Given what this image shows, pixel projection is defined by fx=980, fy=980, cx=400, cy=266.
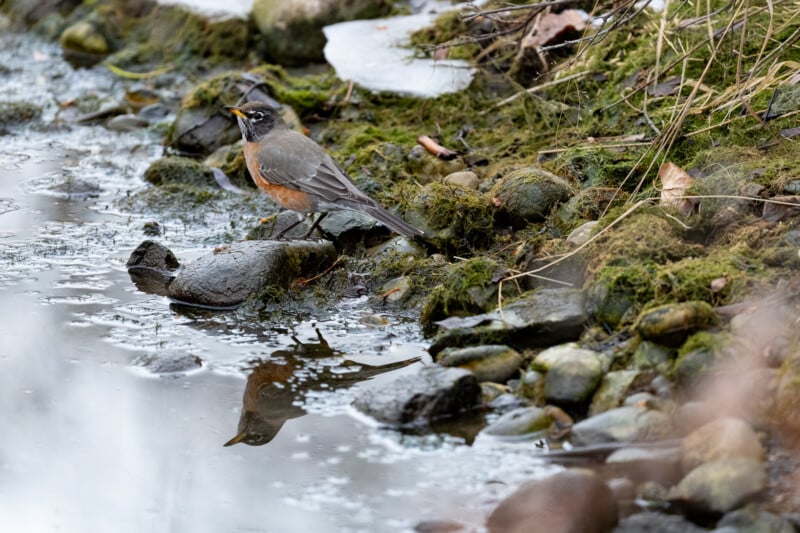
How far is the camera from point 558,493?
12.6ft

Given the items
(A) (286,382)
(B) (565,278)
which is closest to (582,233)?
(B) (565,278)

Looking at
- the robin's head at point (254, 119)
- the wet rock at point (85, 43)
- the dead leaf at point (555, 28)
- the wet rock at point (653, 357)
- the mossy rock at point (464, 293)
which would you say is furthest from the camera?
the wet rock at point (85, 43)

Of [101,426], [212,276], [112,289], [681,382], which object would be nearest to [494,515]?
[681,382]

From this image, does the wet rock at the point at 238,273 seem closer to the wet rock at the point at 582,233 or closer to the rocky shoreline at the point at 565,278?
the rocky shoreline at the point at 565,278

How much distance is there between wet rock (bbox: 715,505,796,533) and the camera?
3520mm

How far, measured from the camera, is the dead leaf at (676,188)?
5.79 meters

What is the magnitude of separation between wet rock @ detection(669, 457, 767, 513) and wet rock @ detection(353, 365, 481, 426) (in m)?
1.17

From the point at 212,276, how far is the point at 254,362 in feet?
3.19

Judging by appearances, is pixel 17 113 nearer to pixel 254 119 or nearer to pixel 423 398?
pixel 254 119

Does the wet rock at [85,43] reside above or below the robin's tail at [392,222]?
below

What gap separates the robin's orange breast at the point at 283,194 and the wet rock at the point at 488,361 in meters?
2.41

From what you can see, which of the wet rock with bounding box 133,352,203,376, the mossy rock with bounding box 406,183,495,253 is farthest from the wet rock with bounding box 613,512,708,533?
the mossy rock with bounding box 406,183,495,253

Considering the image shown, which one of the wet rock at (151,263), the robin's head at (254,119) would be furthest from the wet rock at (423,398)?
the robin's head at (254,119)

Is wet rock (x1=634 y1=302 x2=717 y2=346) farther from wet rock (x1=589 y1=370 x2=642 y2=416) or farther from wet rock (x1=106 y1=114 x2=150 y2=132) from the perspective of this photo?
wet rock (x1=106 y1=114 x2=150 y2=132)
